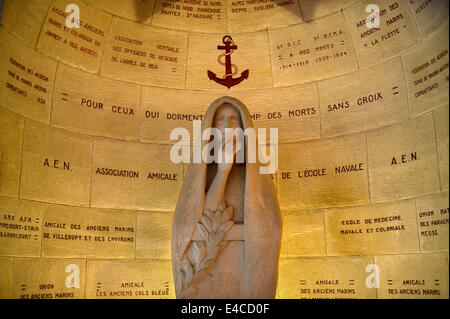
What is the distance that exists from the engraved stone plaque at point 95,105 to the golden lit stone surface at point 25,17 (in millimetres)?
406

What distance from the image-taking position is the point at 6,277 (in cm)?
411

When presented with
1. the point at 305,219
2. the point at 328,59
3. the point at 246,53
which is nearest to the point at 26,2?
the point at 246,53

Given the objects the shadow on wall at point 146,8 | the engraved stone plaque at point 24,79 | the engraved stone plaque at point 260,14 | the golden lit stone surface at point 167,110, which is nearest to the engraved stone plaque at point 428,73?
the shadow on wall at point 146,8

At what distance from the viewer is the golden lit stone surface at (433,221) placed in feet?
13.8

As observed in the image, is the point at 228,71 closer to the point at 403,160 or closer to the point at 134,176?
the point at 134,176

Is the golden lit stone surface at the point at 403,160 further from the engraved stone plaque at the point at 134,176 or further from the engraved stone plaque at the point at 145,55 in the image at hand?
the engraved stone plaque at the point at 145,55

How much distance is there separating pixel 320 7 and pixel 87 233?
131 inches

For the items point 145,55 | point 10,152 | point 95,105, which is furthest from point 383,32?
point 10,152

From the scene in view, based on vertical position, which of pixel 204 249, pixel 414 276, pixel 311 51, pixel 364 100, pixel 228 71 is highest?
pixel 311 51
